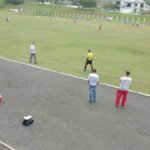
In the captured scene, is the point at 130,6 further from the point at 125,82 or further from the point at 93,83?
the point at 125,82

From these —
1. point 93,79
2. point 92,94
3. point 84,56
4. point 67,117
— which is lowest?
point 84,56

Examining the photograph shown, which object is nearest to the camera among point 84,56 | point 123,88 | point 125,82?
point 125,82

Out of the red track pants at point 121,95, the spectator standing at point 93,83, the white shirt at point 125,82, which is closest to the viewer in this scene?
the white shirt at point 125,82

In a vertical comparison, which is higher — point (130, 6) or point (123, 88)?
point (130, 6)

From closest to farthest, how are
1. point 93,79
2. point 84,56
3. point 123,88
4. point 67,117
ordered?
point 67,117, point 123,88, point 93,79, point 84,56

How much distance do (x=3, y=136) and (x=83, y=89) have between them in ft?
22.1

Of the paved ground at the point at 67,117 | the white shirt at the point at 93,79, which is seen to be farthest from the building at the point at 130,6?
the white shirt at the point at 93,79

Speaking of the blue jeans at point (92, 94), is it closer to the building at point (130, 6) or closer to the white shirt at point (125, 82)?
the white shirt at point (125, 82)

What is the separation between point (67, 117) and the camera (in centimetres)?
1247

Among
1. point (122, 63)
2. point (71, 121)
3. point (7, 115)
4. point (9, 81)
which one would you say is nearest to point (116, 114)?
point (71, 121)

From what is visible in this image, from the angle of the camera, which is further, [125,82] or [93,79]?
[93,79]

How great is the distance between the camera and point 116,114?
42.9 ft

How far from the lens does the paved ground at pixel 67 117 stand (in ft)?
34.4

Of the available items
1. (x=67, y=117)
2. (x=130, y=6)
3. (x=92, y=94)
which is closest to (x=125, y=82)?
(x=92, y=94)
